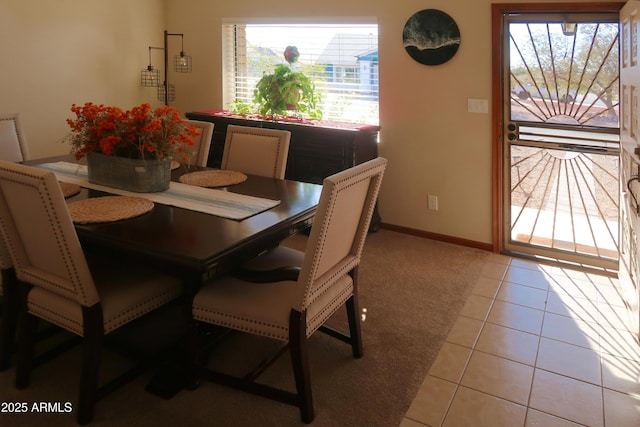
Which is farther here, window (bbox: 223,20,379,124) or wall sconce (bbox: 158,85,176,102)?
wall sconce (bbox: 158,85,176,102)

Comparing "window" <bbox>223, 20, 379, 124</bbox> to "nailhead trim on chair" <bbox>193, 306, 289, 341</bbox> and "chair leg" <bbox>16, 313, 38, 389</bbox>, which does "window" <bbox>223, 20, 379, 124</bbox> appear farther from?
"chair leg" <bbox>16, 313, 38, 389</bbox>

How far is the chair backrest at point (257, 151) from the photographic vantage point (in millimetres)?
3176

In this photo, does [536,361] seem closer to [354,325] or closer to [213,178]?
[354,325]

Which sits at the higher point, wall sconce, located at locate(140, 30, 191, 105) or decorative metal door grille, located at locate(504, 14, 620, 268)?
wall sconce, located at locate(140, 30, 191, 105)

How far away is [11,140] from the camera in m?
3.42

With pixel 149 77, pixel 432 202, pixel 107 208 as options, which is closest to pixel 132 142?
pixel 107 208

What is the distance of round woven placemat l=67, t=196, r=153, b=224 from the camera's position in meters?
2.16

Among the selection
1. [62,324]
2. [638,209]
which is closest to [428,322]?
[638,209]

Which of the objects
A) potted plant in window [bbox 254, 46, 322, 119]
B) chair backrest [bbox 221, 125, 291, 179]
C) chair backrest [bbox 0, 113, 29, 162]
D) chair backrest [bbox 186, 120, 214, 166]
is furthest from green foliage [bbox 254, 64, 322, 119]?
chair backrest [bbox 0, 113, 29, 162]

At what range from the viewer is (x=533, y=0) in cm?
357

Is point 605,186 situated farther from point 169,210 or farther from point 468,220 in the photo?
point 169,210

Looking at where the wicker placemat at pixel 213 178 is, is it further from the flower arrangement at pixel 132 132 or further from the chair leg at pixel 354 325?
the chair leg at pixel 354 325

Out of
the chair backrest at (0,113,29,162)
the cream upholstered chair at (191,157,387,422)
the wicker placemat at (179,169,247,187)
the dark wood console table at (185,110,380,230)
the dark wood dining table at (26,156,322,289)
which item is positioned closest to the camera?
the dark wood dining table at (26,156,322,289)

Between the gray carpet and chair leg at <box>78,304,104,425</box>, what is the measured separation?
73 millimetres
